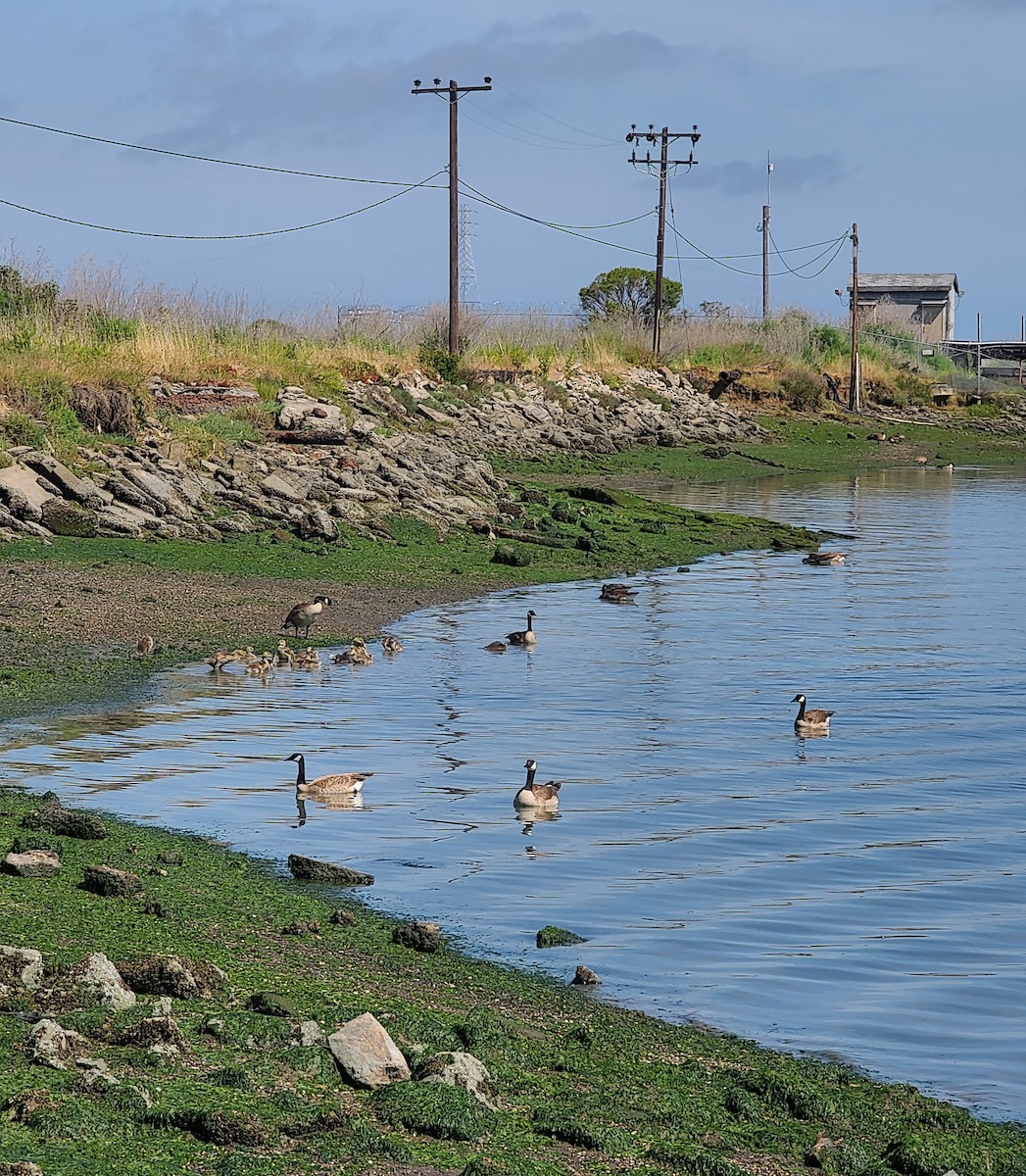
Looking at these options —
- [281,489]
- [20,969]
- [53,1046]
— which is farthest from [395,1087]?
[281,489]

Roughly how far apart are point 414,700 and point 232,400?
16216 millimetres

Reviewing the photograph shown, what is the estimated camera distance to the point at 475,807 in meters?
11.8

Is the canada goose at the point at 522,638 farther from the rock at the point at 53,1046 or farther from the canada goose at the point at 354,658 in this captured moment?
the rock at the point at 53,1046

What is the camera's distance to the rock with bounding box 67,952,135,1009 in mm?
6781

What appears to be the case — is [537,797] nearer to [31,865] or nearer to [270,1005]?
[31,865]

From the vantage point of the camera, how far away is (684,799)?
12.3 meters

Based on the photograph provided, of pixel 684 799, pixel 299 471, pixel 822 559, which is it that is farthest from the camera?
pixel 822 559

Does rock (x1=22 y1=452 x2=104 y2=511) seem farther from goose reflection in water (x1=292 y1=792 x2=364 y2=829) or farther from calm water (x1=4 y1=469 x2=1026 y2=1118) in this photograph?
goose reflection in water (x1=292 y1=792 x2=364 y2=829)

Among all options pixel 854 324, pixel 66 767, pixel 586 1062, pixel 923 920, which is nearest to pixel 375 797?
pixel 66 767

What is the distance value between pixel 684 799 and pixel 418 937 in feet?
14.0

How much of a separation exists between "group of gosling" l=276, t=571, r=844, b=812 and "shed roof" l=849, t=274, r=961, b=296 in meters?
78.6

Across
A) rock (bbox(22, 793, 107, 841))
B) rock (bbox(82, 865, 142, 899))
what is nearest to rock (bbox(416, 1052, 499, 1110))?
rock (bbox(82, 865, 142, 899))

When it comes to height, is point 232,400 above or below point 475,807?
above

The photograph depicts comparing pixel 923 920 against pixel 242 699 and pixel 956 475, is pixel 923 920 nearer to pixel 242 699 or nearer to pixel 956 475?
pixel 242 699
